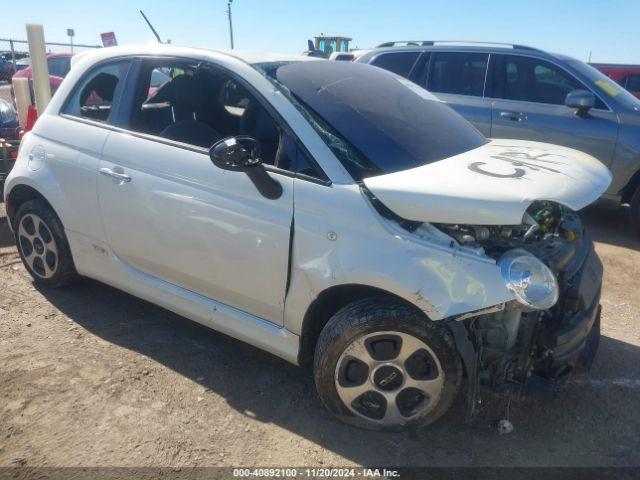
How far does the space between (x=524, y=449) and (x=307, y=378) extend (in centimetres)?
120

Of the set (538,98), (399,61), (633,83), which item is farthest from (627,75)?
(399,61)

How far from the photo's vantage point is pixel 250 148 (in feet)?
8.96

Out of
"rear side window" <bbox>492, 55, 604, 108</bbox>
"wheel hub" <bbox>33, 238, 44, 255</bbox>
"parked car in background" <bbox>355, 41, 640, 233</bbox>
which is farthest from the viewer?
"rear side window" <bbox>492, 55, 604, 108</bbox>

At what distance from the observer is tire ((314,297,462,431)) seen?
246 cm

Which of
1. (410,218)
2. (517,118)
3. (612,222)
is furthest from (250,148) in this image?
(612,222)

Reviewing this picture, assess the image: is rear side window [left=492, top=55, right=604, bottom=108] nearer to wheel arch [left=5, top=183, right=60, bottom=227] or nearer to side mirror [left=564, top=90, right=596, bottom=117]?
side mirror [left=564, top=90, right=596, bottom=117]

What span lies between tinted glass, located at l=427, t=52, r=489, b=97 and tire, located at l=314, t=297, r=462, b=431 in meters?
4.58

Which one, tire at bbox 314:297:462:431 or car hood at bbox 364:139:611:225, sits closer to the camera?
car hood at bbox 364:139:611:225

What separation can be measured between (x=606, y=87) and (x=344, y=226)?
15.2 feet

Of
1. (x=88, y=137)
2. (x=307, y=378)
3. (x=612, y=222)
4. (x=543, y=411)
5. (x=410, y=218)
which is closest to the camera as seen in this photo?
(x=410, y=218)

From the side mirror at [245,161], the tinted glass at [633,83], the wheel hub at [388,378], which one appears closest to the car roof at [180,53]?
the side mirror at [245,161]

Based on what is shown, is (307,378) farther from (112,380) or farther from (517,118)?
(517,118)

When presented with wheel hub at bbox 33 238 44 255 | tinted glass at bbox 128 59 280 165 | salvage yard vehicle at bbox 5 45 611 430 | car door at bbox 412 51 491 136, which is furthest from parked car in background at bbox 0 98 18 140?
car door at bbox 412 51 491 136

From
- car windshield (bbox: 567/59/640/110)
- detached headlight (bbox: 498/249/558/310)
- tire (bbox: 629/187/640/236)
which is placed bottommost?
tire (bbox: 629/187/640/236)
